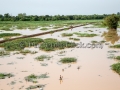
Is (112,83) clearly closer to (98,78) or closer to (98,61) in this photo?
(98,78)

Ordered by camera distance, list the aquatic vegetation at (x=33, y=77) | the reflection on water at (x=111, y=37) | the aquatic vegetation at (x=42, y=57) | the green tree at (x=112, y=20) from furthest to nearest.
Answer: the green tree at (x=112, y=20) < the reflection on water at (x=111, y=37) < the aquatic vegetation at (x=42, y=57) < the aquatic vegetation at (x=33, y=77)

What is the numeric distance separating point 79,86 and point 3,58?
5561 mm

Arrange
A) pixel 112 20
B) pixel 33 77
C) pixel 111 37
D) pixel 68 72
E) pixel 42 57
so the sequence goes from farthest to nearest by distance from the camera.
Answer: pixel 112 20
pixel 111 37
pixel 42 57
pixel 68 72
pixel 33 77

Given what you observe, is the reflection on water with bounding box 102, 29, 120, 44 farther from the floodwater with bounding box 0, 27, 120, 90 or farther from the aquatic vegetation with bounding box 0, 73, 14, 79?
the aquatic vegetation with bounding box 0, 73, 14, 79

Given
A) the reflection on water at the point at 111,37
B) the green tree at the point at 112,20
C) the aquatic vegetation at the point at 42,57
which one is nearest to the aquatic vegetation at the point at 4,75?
the aquatic vegetation at the point at 42,57

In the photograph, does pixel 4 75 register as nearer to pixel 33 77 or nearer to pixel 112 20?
pixel 33 77

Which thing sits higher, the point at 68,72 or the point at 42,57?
the point at 42,57

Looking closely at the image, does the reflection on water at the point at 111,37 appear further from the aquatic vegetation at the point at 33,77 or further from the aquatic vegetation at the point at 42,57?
the aquatic vegetation at the point at 33,77

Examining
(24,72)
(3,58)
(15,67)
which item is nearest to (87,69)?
(24,72)

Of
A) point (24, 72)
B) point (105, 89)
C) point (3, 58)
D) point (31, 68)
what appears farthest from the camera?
point (3, 58)

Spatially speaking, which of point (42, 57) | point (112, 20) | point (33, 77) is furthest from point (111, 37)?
point (33, 77)

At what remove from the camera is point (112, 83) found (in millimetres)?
Result: 6668

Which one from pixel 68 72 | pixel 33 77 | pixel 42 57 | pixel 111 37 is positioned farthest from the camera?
pixel 111 37

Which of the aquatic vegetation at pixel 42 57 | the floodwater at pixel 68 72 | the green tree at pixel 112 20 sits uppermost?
the green tree at pixel 112 20
